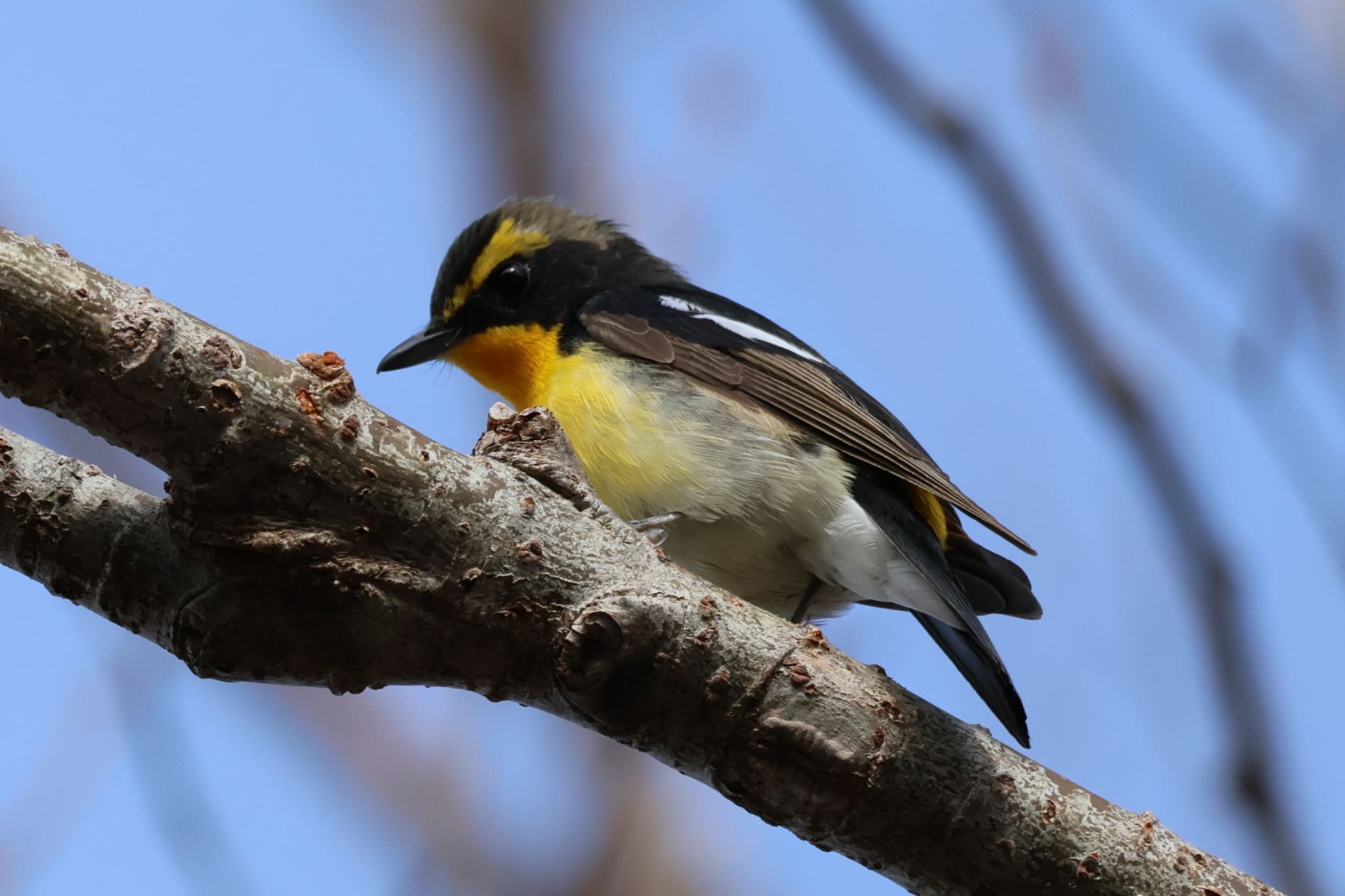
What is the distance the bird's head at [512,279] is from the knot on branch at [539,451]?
229 cm

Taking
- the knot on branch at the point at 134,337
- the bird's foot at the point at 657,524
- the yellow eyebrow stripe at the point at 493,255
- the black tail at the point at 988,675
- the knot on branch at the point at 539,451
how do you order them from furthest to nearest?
the yellow eyebrow stripe at the point at 493,255 → the bird's foot at the point at 657,524 → the black tail at the point at 988,675 → the knot on branch at the point at 539,451 → the knot on branch at the point at 134,337

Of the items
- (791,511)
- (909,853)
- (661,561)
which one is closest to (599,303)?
(791,511)

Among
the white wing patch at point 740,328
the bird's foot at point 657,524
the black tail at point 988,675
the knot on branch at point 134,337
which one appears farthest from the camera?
the white wing patch at point 740,328

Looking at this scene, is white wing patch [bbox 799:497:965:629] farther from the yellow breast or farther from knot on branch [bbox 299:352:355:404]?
knot on branch [bbox 299:352:355:404]

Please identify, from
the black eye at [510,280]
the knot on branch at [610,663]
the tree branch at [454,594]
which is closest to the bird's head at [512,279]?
the black eye at [510,280]

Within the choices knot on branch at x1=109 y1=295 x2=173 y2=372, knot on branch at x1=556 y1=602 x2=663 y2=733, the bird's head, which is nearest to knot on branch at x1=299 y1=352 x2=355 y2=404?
knot on branch at x1=109 y1=295 x2=173 y2=372

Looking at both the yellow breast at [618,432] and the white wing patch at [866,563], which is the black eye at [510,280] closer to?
the yellow breast at [618,432]

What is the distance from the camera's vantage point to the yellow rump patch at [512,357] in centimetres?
490

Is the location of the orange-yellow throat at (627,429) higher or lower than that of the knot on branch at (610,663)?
higher

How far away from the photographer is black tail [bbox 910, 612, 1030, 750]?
3535 mm

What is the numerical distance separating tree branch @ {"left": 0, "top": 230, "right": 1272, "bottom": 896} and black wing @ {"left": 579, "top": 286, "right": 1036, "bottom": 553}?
47.3 inches

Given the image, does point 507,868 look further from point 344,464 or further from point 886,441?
point 344,464

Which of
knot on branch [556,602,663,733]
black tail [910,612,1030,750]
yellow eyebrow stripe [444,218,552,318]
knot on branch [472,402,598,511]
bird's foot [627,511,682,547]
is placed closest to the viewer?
knot on branch [556,602,663,733]

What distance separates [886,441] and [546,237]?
205 cm
